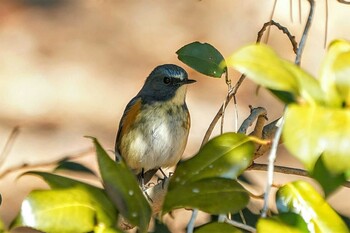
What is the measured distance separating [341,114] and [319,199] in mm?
194

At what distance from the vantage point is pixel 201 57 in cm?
185

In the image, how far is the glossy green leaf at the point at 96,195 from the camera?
1047 mm

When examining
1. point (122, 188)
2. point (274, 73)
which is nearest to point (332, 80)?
point (274, 73)

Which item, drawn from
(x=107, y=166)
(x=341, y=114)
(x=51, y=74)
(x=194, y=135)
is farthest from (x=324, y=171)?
(x=51, y=74)

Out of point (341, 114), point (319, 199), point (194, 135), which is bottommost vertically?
point (194, 135)

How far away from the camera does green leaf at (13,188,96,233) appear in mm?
1026

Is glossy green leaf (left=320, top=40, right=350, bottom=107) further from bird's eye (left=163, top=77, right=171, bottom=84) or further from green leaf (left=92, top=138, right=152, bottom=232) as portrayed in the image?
bird's eye (left=163, top=77, right=171, bottom=84)

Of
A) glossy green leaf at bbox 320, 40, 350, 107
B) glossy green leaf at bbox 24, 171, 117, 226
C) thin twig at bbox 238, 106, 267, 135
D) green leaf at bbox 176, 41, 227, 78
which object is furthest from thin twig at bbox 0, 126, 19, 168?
glossy green leaf at bbox 320, 40, 350, 107

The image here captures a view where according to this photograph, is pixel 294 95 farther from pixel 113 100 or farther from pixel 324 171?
pixel 113 100

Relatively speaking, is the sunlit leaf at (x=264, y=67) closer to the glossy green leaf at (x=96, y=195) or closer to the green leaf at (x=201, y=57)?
the glossy green leaf at (x=96, y=195)

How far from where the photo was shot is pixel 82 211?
1.04 m

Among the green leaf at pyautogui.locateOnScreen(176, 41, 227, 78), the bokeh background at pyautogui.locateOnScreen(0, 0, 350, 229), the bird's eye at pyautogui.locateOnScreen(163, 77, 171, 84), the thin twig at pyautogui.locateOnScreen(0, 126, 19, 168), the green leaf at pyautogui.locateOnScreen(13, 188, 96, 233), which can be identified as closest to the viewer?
the green leaf at pyautogui.locateOnScreen(13, 188, 96, 233)

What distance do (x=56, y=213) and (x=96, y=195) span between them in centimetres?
6

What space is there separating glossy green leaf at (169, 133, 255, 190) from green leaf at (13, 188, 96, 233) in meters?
0.11
